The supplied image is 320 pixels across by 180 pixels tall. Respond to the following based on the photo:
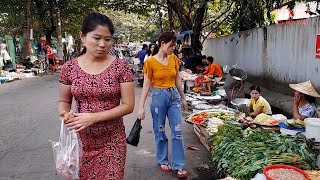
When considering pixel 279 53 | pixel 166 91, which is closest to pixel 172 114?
pixel 166 91

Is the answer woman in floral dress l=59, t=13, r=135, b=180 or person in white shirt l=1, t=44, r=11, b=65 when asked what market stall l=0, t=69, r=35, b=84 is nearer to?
person in white shirt l=1, t=44, r=11, b=65

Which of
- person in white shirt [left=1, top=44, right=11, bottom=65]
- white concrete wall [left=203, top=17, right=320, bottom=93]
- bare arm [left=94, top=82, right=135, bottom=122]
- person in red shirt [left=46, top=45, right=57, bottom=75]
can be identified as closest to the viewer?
bare arm [left=94, top=82, right=135, bottom=122]

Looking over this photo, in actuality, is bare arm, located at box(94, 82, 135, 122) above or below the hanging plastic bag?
above

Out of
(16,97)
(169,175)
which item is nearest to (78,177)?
(169,175)

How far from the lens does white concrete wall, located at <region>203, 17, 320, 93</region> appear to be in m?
7.30

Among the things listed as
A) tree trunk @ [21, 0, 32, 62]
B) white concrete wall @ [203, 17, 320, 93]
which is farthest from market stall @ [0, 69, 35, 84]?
white concrete wall @ [203, 17, 320, 93]

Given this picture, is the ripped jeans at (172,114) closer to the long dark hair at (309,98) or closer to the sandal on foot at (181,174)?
the sandal on foot at (181,174)

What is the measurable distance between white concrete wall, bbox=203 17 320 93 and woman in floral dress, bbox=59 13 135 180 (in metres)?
5.96

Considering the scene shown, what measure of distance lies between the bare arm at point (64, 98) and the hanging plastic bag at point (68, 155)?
0.48 ft

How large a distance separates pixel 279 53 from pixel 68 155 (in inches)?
323

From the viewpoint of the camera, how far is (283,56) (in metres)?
8.87

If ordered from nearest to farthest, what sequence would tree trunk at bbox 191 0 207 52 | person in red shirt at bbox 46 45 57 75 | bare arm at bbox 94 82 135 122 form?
bare arm at bbox 94 82 135 122 < tree trunk at bbox 191 0 207 52 < person in red shirt at bbox 46 45 57 75

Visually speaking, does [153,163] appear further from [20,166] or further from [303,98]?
[303,98]

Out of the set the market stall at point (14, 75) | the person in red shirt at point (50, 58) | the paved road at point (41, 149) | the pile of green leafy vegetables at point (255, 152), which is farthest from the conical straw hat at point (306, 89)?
the person in red shirt at point (50, 58)
